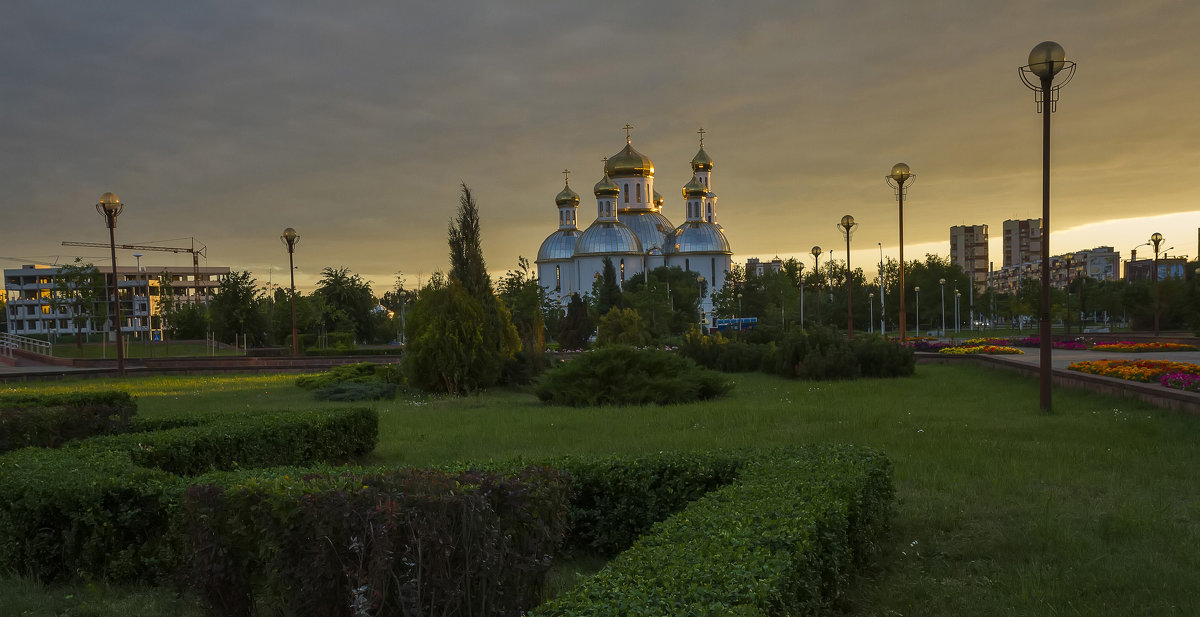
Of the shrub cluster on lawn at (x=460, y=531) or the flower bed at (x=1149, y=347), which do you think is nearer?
the shrub cluster on lawn at (x=460, y=531)

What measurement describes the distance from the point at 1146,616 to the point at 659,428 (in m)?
6.56

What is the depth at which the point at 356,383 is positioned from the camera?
17234mm

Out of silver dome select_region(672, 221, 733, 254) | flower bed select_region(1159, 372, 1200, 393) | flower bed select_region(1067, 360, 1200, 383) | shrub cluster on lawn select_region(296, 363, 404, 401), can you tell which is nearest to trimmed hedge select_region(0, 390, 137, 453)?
shrub cluster on lawn select_region(296, 363, 404, 401)

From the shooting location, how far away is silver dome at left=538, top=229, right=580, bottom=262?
250ft

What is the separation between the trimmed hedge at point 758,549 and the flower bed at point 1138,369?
9456 mm

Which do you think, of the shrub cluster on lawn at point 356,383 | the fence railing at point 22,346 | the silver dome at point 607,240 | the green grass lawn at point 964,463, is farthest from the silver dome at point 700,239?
the green grass lawn at point 964,463

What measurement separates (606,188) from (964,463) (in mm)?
63856

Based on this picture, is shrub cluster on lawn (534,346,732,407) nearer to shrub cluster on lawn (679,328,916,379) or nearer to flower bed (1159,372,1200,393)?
shrub cluster on lawn (679,328,916,379)

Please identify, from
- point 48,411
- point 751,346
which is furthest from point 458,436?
point 751,346

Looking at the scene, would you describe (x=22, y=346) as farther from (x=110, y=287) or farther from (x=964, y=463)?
(x=110, y=287)

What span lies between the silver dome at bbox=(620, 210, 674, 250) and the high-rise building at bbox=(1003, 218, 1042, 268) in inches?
4527

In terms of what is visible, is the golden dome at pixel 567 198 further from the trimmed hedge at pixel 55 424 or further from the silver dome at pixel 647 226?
the trimmed hedge at pixel 55 424

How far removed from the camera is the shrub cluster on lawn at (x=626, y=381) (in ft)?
44.1

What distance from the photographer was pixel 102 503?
198 inches
